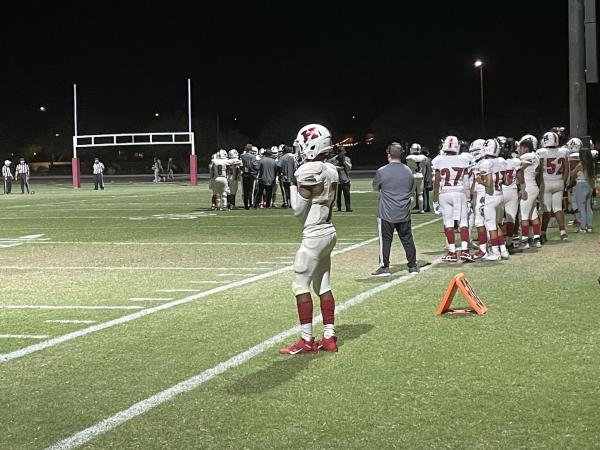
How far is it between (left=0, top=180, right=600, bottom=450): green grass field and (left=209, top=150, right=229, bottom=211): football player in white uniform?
457 inches

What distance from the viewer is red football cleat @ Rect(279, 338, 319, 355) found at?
23.7ft

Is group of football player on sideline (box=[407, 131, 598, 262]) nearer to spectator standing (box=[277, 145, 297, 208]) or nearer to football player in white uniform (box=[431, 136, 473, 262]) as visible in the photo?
football player in white uniform (box=[431, 136, 473, 262])

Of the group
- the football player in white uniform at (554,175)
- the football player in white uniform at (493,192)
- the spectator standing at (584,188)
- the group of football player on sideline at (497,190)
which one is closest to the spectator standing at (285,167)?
the spectator standing at (584,188)

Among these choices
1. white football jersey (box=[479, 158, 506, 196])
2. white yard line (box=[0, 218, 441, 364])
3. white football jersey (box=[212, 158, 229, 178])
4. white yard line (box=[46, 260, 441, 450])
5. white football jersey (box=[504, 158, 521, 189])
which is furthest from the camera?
white football jersey (box=[212, 158, 229, 178])

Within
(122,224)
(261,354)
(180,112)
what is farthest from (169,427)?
(180,112)

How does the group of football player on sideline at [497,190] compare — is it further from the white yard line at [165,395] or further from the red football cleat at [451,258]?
the white yard line at [165,395]

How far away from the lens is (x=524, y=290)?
10.3 meters

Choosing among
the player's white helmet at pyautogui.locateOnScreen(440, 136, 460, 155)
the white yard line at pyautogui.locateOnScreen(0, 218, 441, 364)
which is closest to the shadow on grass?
the white yard line at pyautogui.locateOnScreen(0, 218, 441, 364)

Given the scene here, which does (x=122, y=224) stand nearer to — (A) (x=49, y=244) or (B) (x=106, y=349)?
(A) (x=49, y=244)

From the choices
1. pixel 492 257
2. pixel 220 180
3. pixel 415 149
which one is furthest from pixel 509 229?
pixel 220 180

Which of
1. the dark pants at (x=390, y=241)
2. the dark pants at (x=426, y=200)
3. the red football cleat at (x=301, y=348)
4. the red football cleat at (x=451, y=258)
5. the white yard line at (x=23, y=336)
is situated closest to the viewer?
the red football cleat at (x=301, y=348)

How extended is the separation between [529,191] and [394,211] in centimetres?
361

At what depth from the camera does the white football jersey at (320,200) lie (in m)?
7.36

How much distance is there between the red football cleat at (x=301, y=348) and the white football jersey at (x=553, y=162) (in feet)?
30.5
